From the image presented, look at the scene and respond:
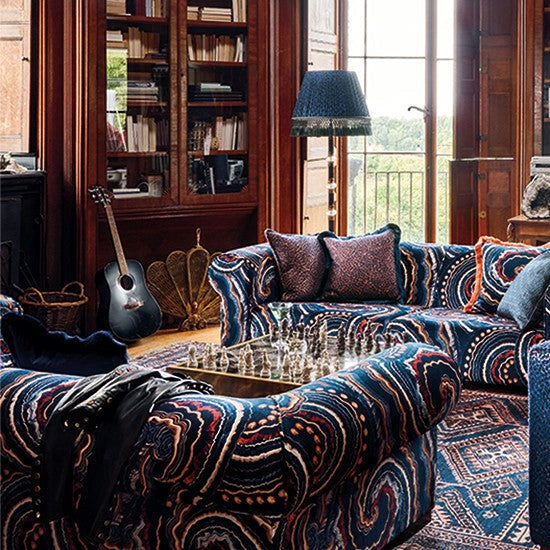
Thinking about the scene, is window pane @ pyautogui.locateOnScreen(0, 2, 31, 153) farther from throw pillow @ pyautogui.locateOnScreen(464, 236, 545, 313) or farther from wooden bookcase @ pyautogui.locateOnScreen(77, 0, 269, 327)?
throw pillow @ pyautogui.locateOnScreen(464, 236, 545, 313)

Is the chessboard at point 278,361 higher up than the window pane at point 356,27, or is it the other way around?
the window pane at point 356,27

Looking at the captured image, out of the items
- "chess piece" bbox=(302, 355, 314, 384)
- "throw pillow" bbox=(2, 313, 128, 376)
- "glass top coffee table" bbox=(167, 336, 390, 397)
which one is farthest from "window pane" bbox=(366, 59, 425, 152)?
"throw pillow" bbox=(2, 313, 128, 376)

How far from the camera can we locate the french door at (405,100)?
7480 mm

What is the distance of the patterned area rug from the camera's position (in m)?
3.07

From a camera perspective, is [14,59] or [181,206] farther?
[181,206]

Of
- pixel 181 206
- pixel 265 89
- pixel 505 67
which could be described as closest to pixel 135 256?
pixel 181 206

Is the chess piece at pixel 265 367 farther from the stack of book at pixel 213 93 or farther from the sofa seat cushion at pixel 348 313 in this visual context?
the stack of book at pixel 213 93

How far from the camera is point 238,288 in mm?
5059

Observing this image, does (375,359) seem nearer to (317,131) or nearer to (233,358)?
(233,358)

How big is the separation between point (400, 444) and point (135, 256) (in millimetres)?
4205

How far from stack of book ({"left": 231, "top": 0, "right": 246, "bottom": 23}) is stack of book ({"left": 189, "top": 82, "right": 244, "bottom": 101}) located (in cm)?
45

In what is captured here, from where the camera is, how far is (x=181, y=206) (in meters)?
6.56

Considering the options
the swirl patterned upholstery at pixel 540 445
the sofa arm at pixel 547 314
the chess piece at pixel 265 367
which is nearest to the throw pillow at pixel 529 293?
the sofa arm at pixel 547 314

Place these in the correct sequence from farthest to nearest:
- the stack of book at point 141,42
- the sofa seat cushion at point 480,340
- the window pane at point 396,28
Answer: the window pane at point 396,28
the stack of book at point 141,42
the sofa seat cushion at point 480,340
